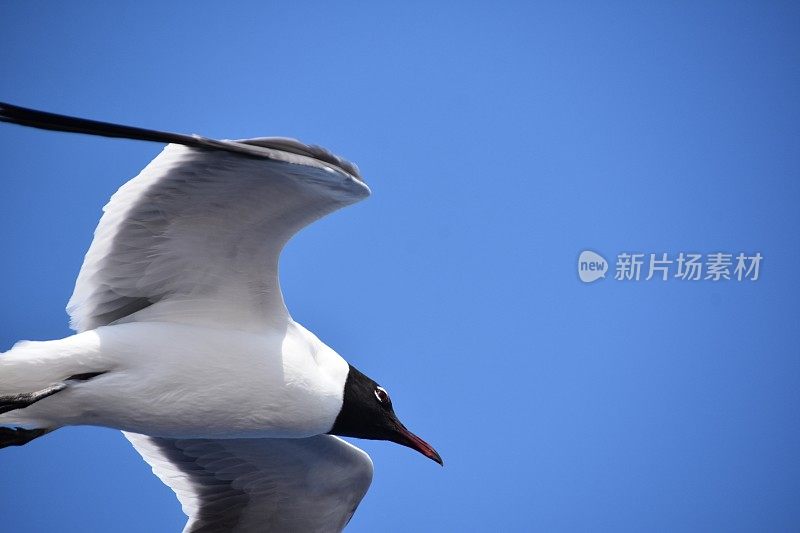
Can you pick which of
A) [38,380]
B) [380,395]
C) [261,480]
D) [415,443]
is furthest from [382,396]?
[38,380]

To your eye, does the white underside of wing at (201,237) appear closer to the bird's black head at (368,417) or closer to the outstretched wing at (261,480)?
the bird's black head at (368,417)

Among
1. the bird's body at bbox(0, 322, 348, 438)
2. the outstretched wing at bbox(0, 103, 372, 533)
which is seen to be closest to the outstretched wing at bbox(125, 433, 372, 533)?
the outstretched wing at bbox(0, 103, 372, 533)

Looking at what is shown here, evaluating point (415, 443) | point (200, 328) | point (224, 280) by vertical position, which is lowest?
point (415, 443)

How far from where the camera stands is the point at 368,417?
2.20 m

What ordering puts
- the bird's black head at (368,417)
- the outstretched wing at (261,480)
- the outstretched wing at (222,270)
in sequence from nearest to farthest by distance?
A: the outstretched wing at (222,270) < the bird's black head at (368,417) < the outstretched wing at (261,480)

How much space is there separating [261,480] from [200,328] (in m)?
0.60

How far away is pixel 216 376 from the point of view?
196 centimetres

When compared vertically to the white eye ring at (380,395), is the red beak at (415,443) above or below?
below

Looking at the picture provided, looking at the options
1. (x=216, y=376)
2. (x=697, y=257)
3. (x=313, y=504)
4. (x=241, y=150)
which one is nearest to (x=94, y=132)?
(x=241, y=150)

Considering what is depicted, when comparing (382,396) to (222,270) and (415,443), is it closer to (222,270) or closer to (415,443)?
(415,443)

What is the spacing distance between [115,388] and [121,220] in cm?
35

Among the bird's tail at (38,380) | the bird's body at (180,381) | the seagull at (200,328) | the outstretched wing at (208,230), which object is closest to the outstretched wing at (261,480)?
the seagull at (200,328)

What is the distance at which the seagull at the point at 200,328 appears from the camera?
181 centimetres

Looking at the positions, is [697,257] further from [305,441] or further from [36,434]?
[36,434]
